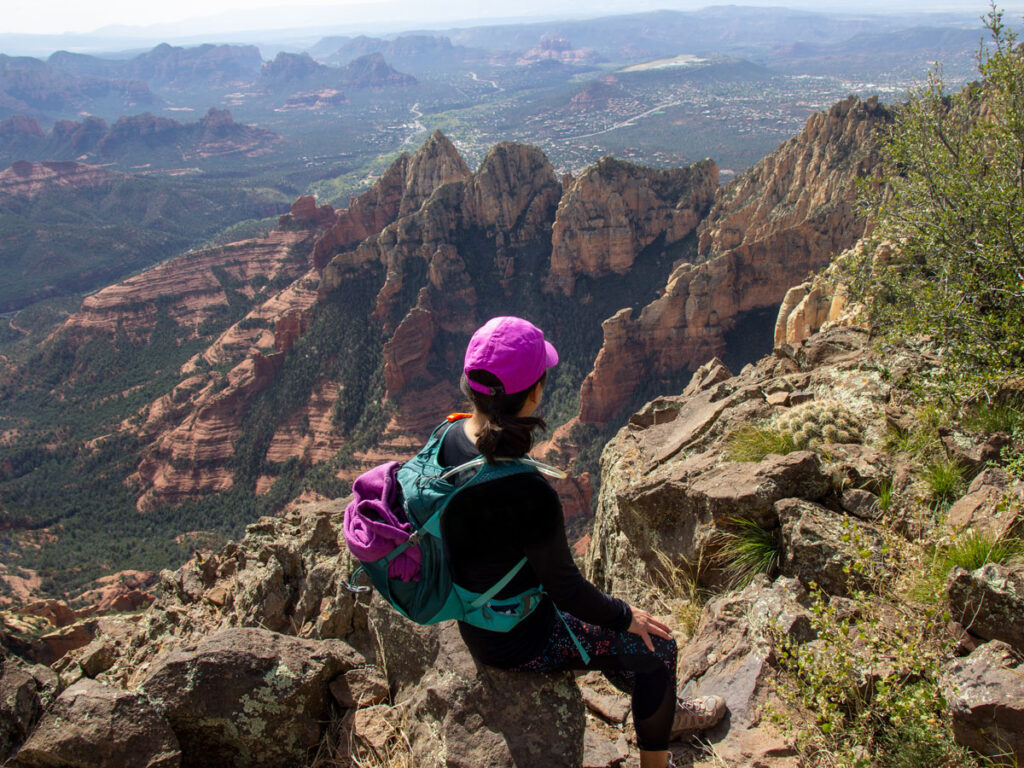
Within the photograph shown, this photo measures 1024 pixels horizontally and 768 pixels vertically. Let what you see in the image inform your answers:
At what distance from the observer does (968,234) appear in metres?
7.98

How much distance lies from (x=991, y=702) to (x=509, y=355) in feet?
10.4

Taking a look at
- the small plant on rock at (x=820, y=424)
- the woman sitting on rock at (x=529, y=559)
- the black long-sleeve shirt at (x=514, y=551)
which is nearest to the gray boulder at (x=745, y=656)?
the woman sitting on rock at (x=529, y=559)

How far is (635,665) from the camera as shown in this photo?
364cm

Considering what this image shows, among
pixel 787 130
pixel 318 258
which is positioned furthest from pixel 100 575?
pixel 787 130

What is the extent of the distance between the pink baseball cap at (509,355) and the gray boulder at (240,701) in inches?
117

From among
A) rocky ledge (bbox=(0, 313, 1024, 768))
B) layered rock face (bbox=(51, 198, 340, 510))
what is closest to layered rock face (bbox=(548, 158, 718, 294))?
layered rock face (bbox=(51, 198, 340, 510))

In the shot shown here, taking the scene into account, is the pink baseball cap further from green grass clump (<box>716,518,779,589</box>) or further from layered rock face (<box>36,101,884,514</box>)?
layered rock face (<box>36,101,884,514</box>)

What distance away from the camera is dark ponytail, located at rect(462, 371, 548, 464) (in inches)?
119

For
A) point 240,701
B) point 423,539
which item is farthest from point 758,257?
point 240,701

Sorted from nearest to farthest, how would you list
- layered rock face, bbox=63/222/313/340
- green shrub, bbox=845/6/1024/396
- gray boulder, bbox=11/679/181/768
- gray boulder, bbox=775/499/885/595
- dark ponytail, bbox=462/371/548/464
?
1. dark ponytail, bbox=462/371/548/464
2. gray boulder, bbox=11/679/181/768
3. gray boulder, bbox=775/499/885/595
4. green shrub, bbox=845/6/1024/396
5. layered rock face, bbox=63/222/313/340

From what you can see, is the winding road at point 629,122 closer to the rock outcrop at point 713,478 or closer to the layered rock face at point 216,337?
the layered rock face at point 216,337

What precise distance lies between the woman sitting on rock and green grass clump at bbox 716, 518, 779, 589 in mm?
1600

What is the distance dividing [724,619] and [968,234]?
6.79 m

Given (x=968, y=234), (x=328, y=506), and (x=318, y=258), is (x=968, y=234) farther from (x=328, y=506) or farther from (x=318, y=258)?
(x=318, y=258)
